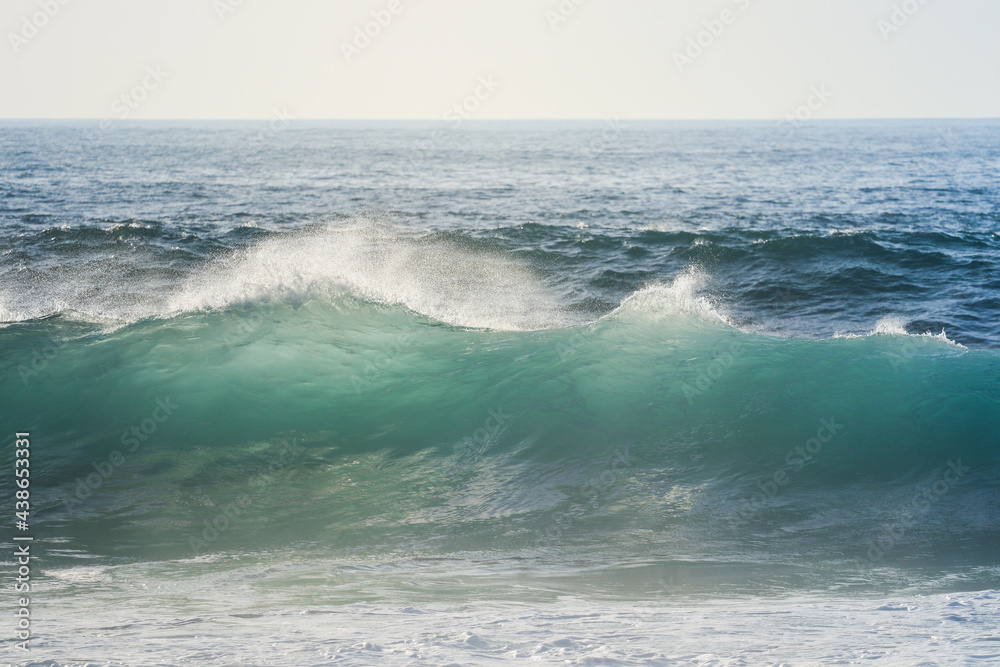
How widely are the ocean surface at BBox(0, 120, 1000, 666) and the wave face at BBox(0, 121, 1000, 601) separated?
4 cm

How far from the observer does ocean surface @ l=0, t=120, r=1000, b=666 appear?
4.43 meters

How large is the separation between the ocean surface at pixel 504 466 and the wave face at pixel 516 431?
0.13 feet

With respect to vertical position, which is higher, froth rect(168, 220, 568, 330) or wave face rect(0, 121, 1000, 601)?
froth rect(168, 220, 568, 330)

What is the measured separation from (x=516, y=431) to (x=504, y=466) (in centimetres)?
75

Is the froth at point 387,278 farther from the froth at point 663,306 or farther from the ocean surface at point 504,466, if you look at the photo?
the froth at point 663,306

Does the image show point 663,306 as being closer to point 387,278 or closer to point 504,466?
point 504,466

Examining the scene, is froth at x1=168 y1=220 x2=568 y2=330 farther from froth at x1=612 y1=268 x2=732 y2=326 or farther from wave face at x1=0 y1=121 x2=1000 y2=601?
froth at x1=612 y1=268 x2=732 y2=326

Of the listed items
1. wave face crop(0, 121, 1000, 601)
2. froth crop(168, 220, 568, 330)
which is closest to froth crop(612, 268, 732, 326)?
wave face crop(0, 121, 1000, 601)

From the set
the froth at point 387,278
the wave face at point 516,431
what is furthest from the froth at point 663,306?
the froth at point 387,278

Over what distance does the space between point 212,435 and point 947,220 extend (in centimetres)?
2588

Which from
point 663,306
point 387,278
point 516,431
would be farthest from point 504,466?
point 387,278

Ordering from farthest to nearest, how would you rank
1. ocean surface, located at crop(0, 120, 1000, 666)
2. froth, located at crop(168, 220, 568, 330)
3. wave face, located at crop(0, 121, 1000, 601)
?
1. froth, located at crop(168, 220, 568, 330)
2. wave face, located at crop(0, 121, 1000, 601)
3. ocean surface, located at crop(0, 120, 1000, 666)

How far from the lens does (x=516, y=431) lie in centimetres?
844

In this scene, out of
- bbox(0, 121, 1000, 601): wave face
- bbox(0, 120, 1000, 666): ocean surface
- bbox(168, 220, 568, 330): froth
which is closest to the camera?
bbox(0, 120, 1000, 666): ocean surface
